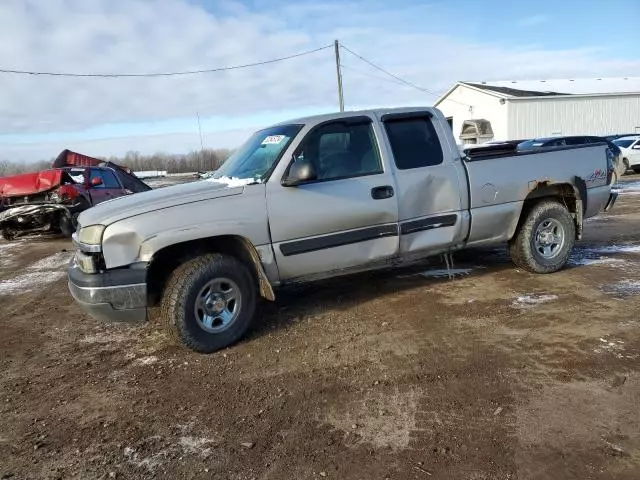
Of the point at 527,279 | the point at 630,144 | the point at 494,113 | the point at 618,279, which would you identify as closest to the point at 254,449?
the point at 527,279

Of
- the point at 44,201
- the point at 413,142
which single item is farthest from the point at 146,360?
the point at 44,201

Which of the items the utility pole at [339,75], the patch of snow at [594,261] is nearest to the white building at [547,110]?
the utility pole at [339,75]

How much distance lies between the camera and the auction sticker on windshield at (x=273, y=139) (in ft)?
16.2

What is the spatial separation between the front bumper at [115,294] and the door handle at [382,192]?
218 centimetres

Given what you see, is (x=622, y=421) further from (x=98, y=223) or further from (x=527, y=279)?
(x=98, y=223)

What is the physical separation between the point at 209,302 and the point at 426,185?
95.3 inches

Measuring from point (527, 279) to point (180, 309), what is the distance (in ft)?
13.1

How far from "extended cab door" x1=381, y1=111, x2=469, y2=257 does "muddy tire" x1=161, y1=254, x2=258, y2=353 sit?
1.67 meters

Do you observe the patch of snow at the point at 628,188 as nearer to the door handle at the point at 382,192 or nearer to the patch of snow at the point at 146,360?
the door handle at the point at 382,192

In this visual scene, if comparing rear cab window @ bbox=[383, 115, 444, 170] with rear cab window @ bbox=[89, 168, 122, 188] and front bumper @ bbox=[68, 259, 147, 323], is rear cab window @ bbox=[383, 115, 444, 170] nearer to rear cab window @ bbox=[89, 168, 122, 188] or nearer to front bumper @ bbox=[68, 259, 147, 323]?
front bumper @ bbox=[68, 259, 147, 323]

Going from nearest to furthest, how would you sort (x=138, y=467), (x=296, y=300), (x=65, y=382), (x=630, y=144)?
(x=138, y=467) < (x=65, y=382) < (x=296, y=300) < (x=630, y=144)

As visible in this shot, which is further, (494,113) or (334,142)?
(494,113)

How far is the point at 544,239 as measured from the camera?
6.16 meters

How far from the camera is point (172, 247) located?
4.34m
